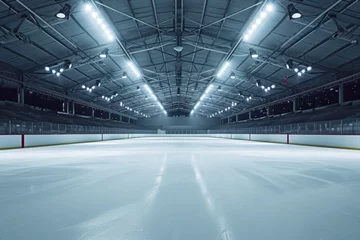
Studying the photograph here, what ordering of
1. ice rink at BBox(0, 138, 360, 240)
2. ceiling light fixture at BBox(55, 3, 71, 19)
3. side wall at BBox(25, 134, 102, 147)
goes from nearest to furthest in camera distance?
ice rink at BBox(0, 138, 360, 240), ceiling light fixture at BBox(55, 3, 71, 19), side wall at BBox(25, 134, 102, 147)

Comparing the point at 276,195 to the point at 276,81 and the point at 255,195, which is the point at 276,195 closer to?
the point at 255,195

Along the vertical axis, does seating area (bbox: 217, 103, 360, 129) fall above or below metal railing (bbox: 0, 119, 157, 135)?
above

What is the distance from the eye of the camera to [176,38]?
16766 mm

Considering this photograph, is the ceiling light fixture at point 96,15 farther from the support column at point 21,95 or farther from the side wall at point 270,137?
the side wall at point 270,137

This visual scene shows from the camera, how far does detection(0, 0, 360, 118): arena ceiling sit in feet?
41.1

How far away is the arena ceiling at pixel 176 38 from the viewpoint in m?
12.5

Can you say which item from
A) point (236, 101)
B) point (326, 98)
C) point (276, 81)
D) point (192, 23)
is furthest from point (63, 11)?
point (236, 101)

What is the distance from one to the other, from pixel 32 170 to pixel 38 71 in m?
17.6

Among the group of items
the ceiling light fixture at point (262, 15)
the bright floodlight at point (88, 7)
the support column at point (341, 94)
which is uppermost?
the bright floodlight at point (88, 7)

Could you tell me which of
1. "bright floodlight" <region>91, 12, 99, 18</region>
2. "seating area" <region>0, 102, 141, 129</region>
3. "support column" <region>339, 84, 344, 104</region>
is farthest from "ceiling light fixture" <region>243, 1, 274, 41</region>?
"seating area" <region>0, 102, 141, 129</region>

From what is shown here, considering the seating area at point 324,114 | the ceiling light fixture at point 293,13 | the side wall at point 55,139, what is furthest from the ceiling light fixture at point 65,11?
the seating area at point 324,114

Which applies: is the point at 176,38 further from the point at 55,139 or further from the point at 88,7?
the point at 55,139

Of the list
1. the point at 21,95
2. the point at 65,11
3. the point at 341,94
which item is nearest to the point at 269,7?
the point at 65,11

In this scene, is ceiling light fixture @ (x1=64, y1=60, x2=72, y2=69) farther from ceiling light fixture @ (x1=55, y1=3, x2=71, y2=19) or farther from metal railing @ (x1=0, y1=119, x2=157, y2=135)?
ceiling light fixture @ (x1=55, y1=3, x2=71, y2=19)
